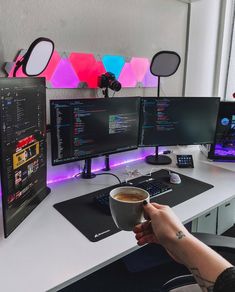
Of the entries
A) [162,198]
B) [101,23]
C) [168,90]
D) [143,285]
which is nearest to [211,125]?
[168,90]

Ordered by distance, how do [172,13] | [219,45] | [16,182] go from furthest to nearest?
[219,45] → [172,13] → [16,182]

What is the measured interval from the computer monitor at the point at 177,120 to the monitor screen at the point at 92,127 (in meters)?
0.09

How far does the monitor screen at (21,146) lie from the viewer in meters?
1.00

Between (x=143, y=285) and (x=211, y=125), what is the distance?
1160 millimetres

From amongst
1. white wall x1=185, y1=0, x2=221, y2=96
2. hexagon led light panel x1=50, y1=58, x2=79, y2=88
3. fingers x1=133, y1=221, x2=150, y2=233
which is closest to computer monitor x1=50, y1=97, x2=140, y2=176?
hexagon led light panel x1=50, y1=58, x2=79, y2=88

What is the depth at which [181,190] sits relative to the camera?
146cm

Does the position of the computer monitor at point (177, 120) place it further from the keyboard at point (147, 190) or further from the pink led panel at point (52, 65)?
the pink led panel at point (52, 65)

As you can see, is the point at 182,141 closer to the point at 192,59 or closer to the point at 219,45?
the point at 192,59

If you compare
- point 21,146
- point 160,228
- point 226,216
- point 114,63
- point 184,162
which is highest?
point 114,63

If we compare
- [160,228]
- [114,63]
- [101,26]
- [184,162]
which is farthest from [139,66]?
[160,228]

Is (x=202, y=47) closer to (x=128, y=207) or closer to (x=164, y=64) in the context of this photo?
(x=164, y=64)

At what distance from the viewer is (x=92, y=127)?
1.52m

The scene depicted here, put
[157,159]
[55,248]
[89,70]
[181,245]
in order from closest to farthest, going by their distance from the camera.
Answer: [181,245]
[55,248]
[89,70]
[157,159]

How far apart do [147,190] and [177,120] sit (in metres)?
0.64
